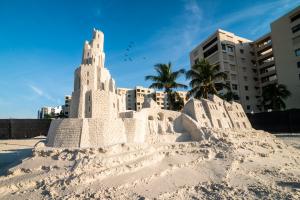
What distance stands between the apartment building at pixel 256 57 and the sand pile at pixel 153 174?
38.3m

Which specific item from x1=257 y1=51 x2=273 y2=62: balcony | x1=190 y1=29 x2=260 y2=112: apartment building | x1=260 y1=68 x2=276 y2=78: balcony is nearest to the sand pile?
x1=190 y1=29 x2=260 y2=112: apartment building

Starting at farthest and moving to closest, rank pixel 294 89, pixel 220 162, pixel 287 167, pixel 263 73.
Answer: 1. pixel 263 73
2. pixel 294 89
3. pixel 220 162
4. pixel 287 167

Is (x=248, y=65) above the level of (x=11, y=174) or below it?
above

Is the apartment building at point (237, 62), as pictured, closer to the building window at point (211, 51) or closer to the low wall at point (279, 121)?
the building window at point (211, 51)

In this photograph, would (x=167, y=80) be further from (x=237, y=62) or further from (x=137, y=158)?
(x=237, y=62)

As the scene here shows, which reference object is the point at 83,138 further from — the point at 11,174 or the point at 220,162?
the point at 220,162

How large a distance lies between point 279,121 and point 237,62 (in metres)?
28.9

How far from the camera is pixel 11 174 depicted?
14.2 metres

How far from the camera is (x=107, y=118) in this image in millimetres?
19078

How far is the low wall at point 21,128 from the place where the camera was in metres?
36.0

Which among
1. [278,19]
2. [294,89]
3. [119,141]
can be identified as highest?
[278,19]

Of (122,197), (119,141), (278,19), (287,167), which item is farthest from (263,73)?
(122,197)

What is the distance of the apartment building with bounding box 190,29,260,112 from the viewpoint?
58219 millimetres

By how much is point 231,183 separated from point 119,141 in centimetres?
969
